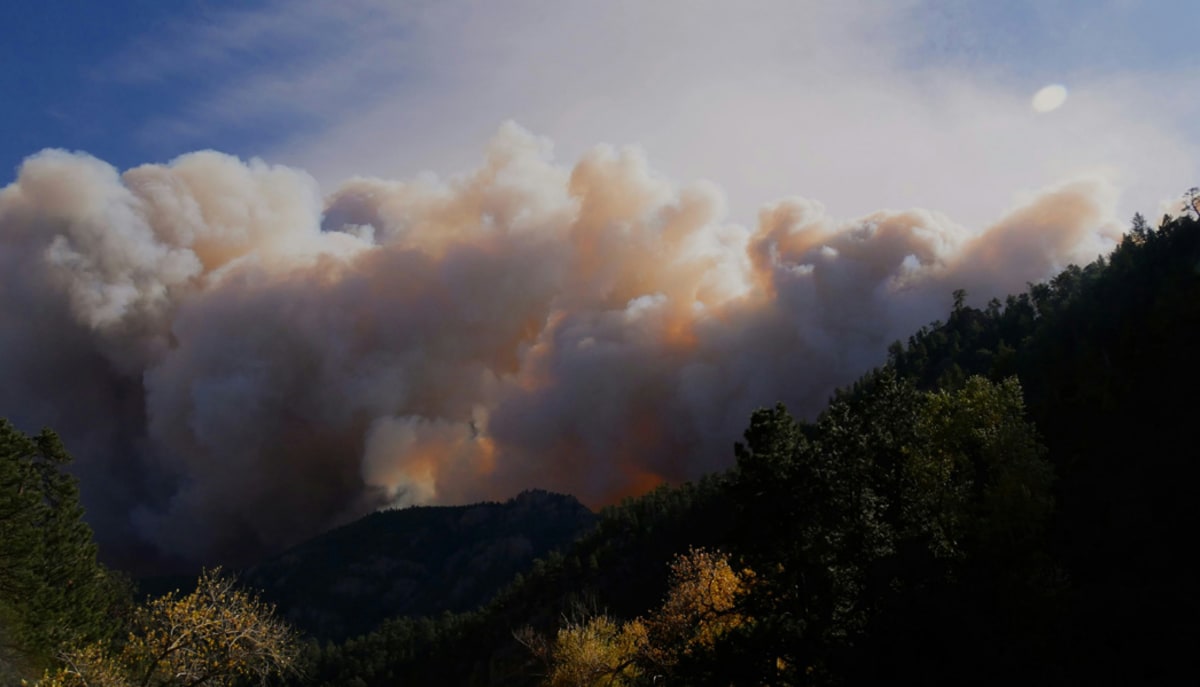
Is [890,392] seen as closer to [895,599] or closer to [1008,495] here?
[1008,495]

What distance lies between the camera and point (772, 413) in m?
57.1

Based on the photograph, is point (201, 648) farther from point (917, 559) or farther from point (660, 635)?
point (917, 559)

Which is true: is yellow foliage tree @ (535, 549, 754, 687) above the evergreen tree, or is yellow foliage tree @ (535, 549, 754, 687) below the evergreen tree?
below

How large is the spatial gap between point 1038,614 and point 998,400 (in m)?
27.1

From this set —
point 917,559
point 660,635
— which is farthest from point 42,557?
point 917,559

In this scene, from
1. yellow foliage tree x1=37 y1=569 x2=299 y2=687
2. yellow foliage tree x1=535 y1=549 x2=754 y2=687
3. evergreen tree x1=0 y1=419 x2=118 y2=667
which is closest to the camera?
yellow foliage tree x1=37 y1=569 x2=299 y2=687

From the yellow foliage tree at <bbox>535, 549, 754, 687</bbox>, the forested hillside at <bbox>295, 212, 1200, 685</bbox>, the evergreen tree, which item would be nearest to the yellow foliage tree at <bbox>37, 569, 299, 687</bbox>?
the forested hillside at <bbox>295, 212, 1200, 685</bbox>

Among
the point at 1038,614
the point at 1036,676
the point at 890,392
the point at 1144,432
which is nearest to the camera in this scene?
the point at 1036,676

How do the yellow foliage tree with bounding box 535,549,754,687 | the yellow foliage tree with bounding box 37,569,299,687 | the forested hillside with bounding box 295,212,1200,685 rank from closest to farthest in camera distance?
the yellow foliage tree with bounding box 37,569,299,687, the forested hillside with bounding box 295,212,1200,685, the yellow foliage tree with bounding box 535,549,754,687

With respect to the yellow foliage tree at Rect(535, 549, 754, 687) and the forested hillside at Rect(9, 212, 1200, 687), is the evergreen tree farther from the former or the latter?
the yellow foliage tree at Rect(535, 549, 754, 687)

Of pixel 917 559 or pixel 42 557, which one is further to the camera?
pixel 42 557

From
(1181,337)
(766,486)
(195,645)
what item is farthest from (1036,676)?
(1181,337)

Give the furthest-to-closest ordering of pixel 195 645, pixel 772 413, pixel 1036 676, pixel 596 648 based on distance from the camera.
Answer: pixel 596 648 → pixel 772 413 → pixel 1036 676 → pixel 195 645

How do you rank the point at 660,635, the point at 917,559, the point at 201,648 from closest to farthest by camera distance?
the point at 201,648 → the point at 917,559 → the point at 660,635
